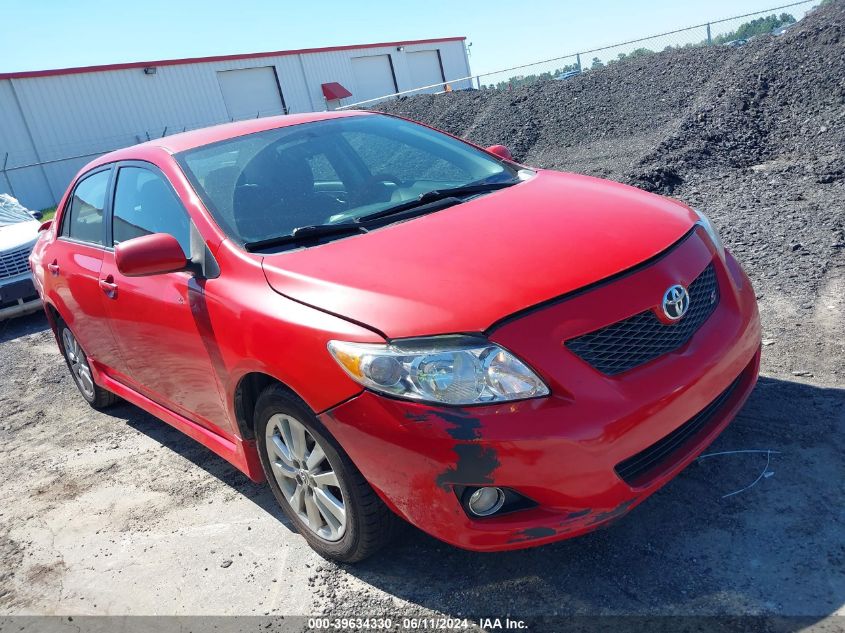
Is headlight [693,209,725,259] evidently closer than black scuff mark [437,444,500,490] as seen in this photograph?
No

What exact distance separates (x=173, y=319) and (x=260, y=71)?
34.1 m

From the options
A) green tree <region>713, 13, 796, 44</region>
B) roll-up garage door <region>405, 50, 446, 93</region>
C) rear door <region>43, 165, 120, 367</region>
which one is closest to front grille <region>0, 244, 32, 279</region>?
rear door <region>43, 165, 120, 367</region>

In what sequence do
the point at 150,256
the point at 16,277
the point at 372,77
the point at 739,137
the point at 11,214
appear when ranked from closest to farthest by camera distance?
the point at 150,256 → the point at 16,277 → the point at 739,137 → the point at 11,214 → the point at 372,77

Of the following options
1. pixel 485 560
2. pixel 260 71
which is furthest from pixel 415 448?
pixel 260 71

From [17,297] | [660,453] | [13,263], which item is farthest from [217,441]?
[13,263]

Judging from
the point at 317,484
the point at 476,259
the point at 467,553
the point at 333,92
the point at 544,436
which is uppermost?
the point at 333,92

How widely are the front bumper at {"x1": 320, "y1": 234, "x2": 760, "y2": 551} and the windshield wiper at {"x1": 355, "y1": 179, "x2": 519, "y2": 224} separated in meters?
1.10

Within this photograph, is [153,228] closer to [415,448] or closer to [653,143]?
[415,448]

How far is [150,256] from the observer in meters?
3.06

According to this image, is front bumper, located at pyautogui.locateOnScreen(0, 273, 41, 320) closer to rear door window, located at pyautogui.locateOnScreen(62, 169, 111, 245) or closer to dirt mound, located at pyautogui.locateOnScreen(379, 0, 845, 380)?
rear door window, located at pyautogui.locateOnScreen(62, 169, 111, 245)

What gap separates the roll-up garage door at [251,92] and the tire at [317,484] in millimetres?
32158

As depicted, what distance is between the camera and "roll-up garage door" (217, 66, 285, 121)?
33.5 metres

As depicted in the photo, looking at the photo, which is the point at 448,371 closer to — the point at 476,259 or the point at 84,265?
the point at 476,259

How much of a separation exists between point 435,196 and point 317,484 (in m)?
1.44
